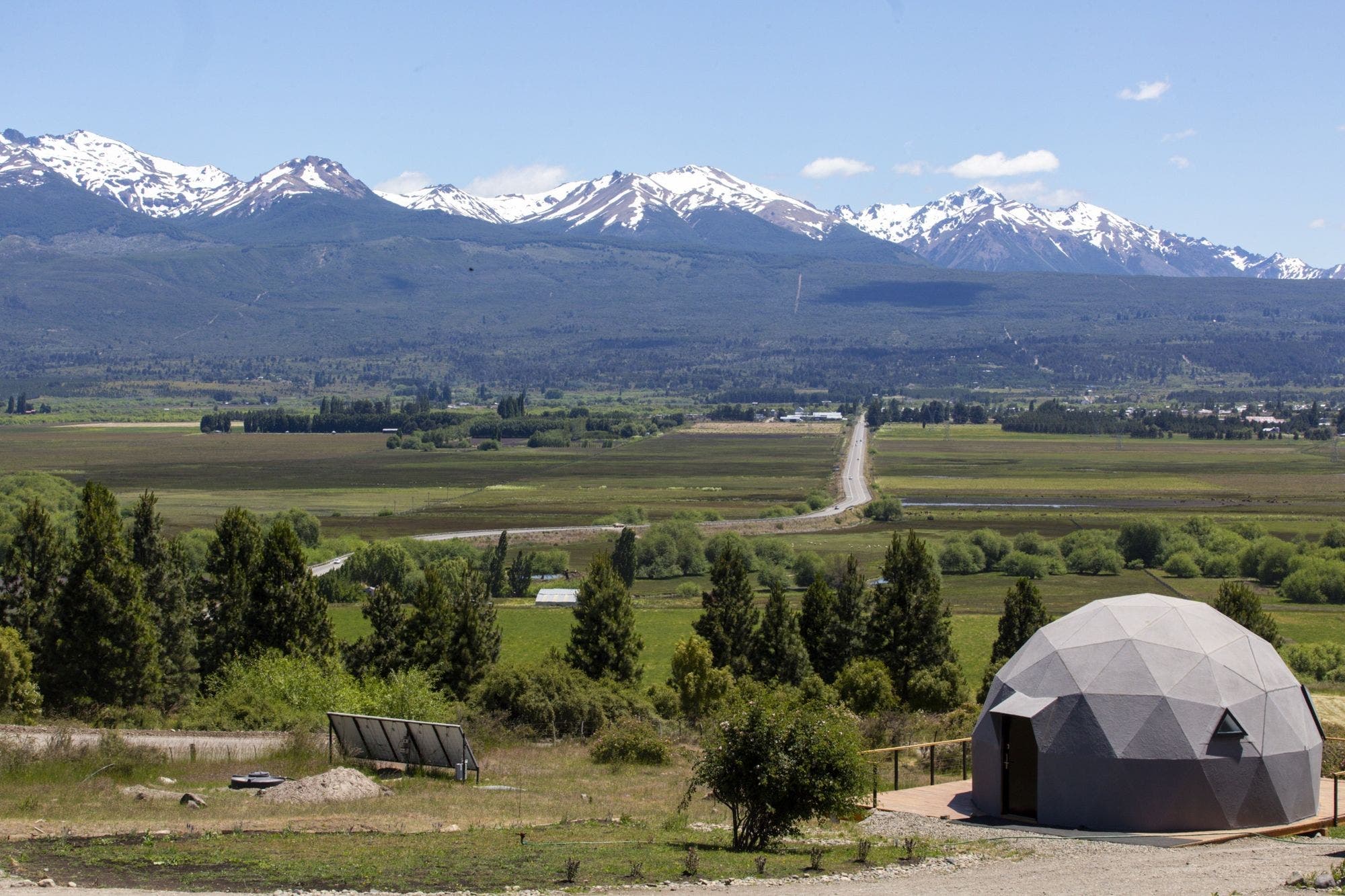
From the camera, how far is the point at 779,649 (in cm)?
5409

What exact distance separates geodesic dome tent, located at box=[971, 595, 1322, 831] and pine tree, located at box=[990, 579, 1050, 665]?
21.2 m

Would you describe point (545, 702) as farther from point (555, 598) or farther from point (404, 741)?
point (555, 598)

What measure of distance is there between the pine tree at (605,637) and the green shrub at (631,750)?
13311 millimetres

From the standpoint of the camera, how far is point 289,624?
4984cm

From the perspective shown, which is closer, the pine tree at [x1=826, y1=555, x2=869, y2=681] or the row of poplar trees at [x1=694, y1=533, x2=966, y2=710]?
Result: the row of poplar trees at [x1=694, y1=533, x2=966, y2=710]

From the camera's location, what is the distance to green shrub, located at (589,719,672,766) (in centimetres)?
3822

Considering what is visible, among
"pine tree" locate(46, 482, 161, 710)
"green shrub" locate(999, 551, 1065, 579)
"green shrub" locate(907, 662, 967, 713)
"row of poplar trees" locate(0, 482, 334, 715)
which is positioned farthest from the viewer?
"green shrub" locate(999, 551, 1065, 579)

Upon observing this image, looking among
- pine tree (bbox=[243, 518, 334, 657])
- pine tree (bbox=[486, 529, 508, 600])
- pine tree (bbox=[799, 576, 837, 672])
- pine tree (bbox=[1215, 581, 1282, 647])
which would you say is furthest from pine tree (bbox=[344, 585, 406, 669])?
pine tree (bbox=[486, 529, 508, 600])

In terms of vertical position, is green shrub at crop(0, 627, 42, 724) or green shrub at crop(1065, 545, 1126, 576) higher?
green shrub at crop(0, 627, 42, 724)

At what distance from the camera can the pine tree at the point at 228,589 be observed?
49.8m

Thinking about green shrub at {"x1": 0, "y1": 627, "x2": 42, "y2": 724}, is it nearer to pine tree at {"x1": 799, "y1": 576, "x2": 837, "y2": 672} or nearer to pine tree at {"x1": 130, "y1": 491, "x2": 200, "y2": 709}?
pine tree at {"x1": 130, "y1": 491, "x2": 200, "y2": 709}

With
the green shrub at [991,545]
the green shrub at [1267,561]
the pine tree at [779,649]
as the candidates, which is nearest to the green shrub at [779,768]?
the pine tree at [779,649]

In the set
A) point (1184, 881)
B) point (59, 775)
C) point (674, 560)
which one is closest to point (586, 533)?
point (674, 560)

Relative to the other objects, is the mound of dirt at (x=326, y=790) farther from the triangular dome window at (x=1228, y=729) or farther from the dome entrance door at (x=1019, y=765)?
the triangular dome window at (x=1228, y=729)
